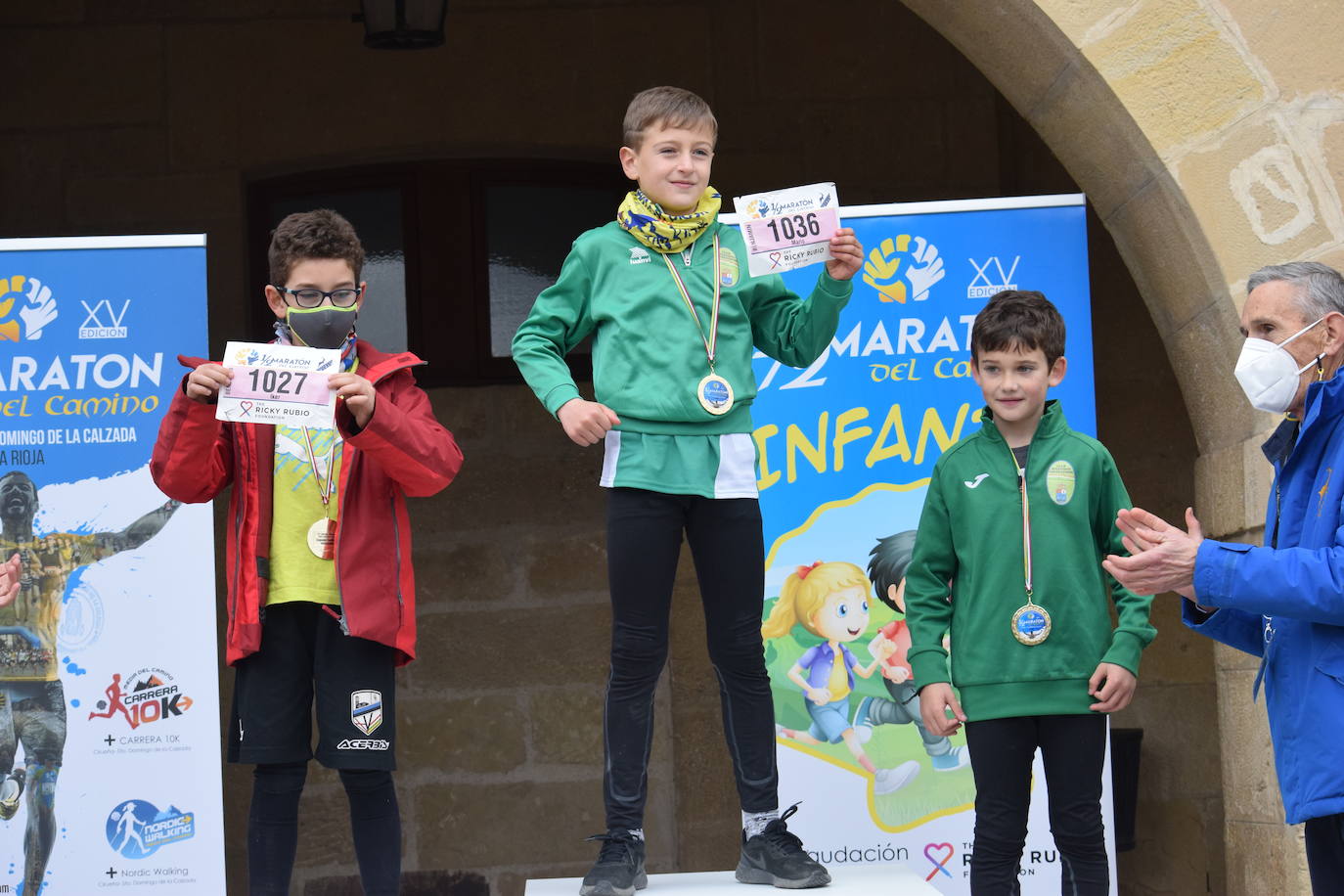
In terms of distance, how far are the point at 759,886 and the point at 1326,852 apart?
1073 millimetres

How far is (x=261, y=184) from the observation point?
673cm

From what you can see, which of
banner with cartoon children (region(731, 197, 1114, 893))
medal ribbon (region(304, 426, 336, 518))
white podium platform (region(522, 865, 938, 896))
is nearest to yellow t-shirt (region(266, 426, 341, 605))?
medal ribbon (region(304, 426, 336, 518))

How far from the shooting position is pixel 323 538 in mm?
3715

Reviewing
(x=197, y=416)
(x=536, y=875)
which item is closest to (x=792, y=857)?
(x=197, y=416)

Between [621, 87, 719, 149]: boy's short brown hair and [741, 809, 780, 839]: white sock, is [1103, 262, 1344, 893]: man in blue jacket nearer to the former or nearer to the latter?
[741, 809, 780, 839]: white sock

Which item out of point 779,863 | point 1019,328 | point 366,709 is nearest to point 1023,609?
point 1019,328

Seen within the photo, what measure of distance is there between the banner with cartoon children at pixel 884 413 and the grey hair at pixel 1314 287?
1.36 meters

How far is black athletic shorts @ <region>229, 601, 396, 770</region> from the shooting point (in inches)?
143

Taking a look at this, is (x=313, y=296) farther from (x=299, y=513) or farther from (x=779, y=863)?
(x=779, y=863)

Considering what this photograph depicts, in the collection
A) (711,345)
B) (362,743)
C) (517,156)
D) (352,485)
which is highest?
(517,156)

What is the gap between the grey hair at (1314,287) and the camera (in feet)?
10.8

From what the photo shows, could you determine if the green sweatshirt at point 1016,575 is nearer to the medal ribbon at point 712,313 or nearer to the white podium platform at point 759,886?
the white podium platform at point 759,886

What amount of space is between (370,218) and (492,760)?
6.65 feet

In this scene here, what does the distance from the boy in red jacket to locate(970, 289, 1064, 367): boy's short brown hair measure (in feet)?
3.78
